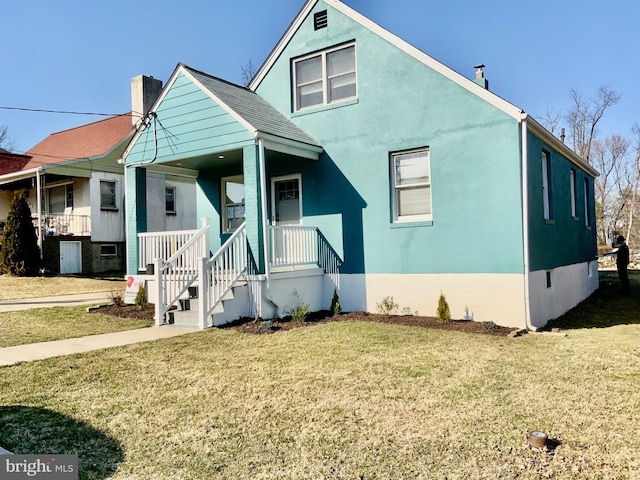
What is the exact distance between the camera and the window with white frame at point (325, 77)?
11.3m

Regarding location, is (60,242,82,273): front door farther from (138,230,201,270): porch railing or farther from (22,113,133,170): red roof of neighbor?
(138,230,201,270): porch railing

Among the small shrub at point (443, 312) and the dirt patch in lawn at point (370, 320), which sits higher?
the small shrub at point (443, 312)

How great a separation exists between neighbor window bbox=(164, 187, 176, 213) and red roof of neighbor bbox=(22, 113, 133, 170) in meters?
3.34

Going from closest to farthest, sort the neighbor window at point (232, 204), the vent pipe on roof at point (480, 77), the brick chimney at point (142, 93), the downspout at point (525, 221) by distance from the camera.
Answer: the downspout at point (525, 221)
the vent pipe on roof at point (480, 77)
the neighbor window at point (232, 204)
the brick chimney at point (142, 93)

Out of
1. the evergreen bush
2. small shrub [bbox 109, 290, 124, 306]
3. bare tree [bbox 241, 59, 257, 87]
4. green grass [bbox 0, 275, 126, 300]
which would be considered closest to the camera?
small shrub [bbox 109, 290, 124, 306]

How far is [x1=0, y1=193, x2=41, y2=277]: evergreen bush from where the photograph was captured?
1822cm

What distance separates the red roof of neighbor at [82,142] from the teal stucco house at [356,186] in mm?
11764

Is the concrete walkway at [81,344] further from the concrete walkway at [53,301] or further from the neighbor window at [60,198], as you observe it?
the neighbor window at [60,198]

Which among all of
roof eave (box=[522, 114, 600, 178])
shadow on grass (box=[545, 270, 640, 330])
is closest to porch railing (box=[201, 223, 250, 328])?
roof eave (box=[522, 114, 600, 178])

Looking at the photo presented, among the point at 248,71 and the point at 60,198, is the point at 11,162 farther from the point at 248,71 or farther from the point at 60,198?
the point at 248,71

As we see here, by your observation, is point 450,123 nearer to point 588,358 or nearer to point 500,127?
point 500,127

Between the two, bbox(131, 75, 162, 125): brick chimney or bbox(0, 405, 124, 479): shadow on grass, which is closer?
bbox(0, 405, 124, 479): shadow on grass

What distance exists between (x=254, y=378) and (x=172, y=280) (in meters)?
4.71

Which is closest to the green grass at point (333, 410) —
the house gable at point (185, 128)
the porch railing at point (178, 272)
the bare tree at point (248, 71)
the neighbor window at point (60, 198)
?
the porch railing at point (178, 272)
